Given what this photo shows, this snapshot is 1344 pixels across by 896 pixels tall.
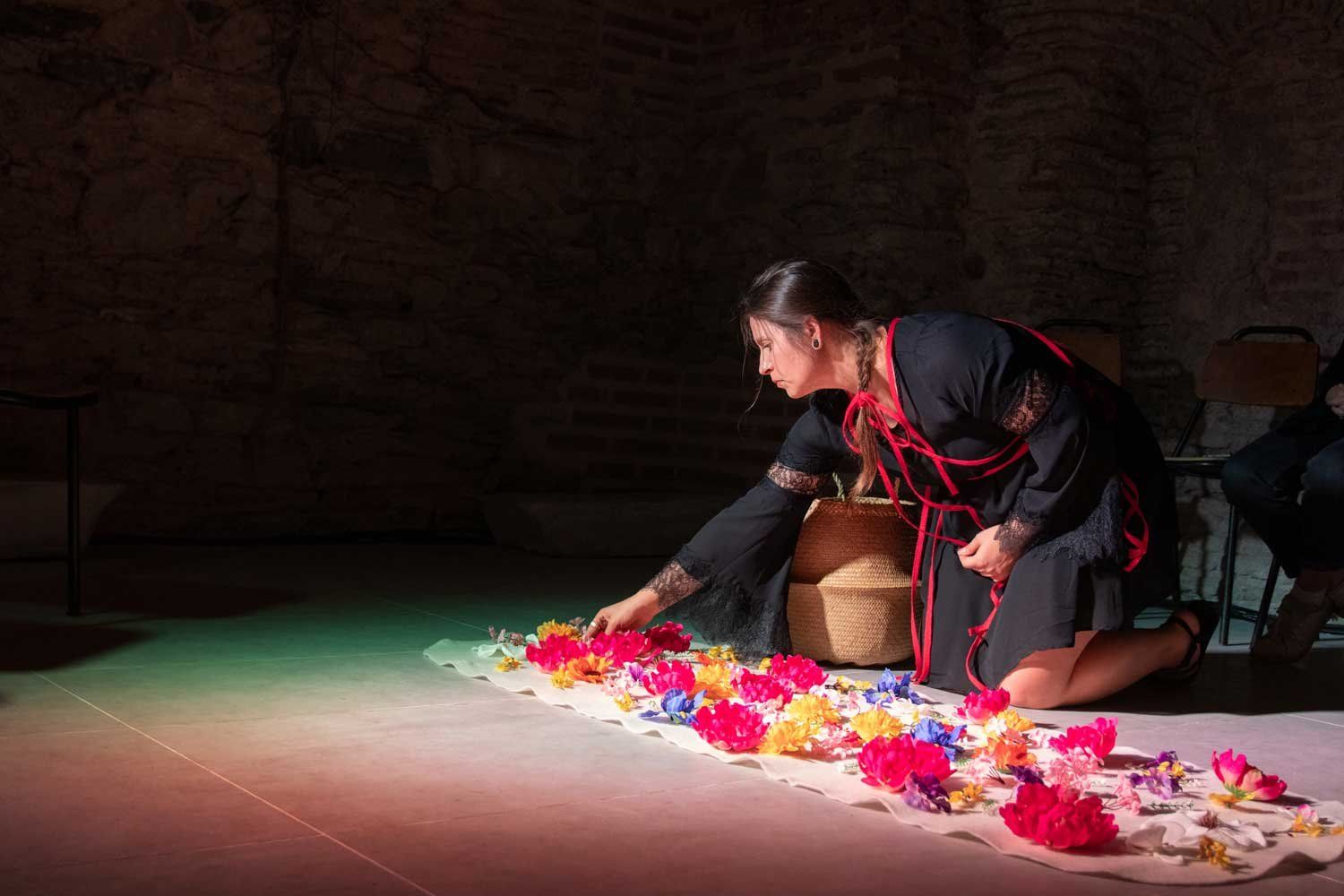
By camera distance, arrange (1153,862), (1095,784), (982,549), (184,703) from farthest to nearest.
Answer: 1. (982,549)
2. (184,703)
3. (1095,784)
4. (1153,862)

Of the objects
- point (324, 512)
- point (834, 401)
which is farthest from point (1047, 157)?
point (324, 512)

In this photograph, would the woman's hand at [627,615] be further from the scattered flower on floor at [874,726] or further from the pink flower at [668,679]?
the scattered flower on floor at [874,726]

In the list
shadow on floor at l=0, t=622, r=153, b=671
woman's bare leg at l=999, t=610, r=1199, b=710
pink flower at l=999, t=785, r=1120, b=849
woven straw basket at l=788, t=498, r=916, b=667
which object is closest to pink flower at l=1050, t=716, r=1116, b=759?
pink flower at l=999, t=785, r=1120, b=849

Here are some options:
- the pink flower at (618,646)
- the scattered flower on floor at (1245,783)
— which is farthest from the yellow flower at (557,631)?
the scattered flower on floor at (1245,783)

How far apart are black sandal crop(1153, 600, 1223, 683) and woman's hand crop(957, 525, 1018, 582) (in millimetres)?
565

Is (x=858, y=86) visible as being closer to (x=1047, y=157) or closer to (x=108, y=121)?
(x=1047, y=157)

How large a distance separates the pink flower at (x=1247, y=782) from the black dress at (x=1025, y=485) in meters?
0.62

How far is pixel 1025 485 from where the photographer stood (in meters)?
3.03

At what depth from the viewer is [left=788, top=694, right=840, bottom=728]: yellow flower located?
256 cm

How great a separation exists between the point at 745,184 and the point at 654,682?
406cm

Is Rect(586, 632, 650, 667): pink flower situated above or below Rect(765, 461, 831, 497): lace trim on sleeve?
below

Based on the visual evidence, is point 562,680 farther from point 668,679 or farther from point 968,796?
point 968,796

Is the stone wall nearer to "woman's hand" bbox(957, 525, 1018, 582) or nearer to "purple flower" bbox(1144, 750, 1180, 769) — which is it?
"woman's hand" bbox(957, 525, 1018, 582)

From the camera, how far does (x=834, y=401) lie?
3318mm
